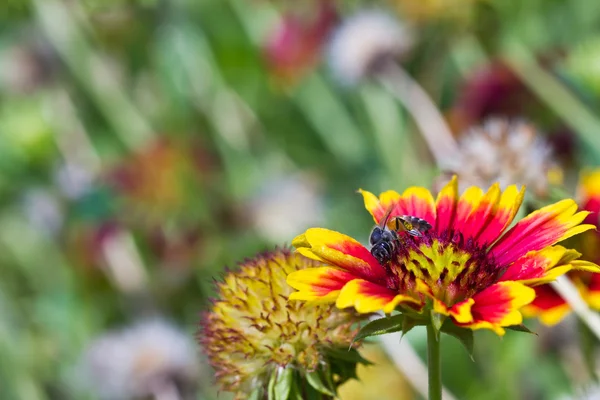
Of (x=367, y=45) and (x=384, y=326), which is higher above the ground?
(x=367, y=45)

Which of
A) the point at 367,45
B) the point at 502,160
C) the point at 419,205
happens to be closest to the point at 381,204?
the point at 419,205

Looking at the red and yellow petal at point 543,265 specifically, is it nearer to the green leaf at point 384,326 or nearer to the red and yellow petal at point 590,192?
the green leaf at point 384,326

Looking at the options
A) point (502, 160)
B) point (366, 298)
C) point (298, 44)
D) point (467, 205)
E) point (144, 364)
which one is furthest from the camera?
point (298, 44)

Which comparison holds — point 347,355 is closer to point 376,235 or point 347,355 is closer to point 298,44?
point 376,235

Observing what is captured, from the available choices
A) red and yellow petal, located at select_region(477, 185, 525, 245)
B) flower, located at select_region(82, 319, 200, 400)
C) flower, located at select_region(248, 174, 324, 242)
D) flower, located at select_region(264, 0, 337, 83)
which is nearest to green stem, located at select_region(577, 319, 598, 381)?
red and yellow petal, located at select_region(477, 185, 525, 245)

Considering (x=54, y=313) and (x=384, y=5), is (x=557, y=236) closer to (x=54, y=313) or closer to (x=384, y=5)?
(x=54, y=313)
